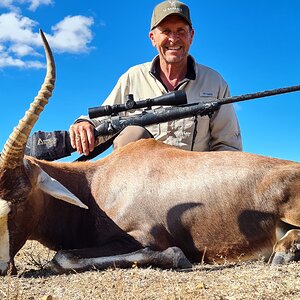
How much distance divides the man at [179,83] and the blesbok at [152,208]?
222 cm

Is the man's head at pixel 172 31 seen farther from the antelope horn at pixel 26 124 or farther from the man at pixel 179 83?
the antelope horn at pixel 26 124

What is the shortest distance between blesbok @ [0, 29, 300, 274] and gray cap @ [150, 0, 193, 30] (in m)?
3.14

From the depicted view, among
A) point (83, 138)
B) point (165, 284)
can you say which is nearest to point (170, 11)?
point (83, 138)

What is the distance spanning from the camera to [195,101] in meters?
8.20

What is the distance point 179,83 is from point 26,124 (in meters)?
3.72

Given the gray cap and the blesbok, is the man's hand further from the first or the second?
the gray cap

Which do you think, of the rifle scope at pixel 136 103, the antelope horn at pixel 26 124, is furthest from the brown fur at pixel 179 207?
the rifle scope at pixel 136 103

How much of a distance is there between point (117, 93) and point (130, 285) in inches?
194

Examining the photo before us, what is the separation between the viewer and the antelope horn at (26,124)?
16.0ft

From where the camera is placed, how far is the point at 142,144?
5832 millimetres

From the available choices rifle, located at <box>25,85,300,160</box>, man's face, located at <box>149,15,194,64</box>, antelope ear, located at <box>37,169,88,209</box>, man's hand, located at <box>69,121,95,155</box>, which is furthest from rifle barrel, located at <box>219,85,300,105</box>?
antelope ear, located at <box>37,169,88,209</box>

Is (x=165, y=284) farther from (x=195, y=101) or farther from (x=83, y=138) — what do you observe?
(x=195, y=101)

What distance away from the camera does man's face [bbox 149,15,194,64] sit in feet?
26.7

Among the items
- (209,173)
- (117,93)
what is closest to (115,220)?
(209,173)
